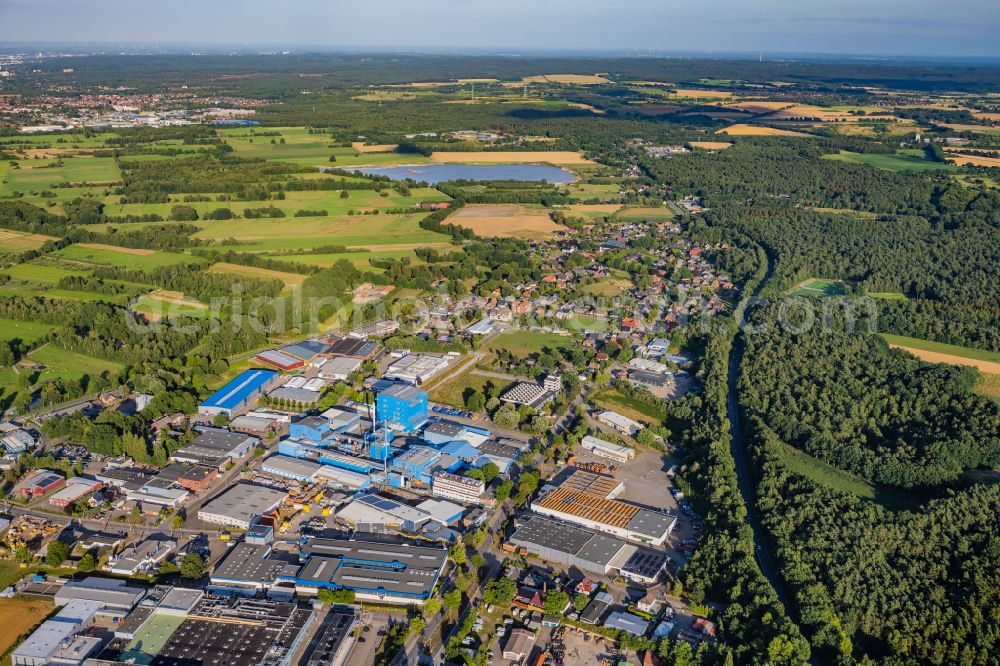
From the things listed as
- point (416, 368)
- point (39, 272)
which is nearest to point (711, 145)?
point (416, 368)

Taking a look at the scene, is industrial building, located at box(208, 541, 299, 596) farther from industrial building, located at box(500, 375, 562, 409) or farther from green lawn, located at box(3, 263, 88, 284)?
green lawn, located at box(3, 263, 88, 284)

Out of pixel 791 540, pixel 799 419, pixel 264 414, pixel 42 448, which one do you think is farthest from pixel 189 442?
pixel 799 419

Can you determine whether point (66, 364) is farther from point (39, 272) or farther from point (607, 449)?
point (607, 449)

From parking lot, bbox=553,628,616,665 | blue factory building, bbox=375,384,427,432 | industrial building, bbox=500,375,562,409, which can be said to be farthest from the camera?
industrial building, bbox=500,375,562,409

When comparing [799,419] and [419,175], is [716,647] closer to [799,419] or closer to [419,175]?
[799,419]

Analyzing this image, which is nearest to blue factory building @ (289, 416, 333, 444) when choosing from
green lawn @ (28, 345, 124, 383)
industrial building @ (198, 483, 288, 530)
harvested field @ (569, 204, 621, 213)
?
industrial building @ (198, 483, 288, 530)
